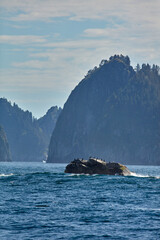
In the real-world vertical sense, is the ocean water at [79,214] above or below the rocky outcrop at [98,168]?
below

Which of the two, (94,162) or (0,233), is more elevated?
(94,162)

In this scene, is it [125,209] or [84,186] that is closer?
[125,209]

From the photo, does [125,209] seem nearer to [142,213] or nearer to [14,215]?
[142,213]

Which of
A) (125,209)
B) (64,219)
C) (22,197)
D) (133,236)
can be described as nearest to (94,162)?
(22,197)

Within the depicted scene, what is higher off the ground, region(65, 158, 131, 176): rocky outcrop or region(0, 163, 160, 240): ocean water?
region(65, 158, 131, 176): rocky outcrop

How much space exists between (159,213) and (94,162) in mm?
59402


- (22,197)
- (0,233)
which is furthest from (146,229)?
(22,197)

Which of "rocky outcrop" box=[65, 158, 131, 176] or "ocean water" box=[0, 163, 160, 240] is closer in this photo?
"ocean water" box=[0, 163, 160, 240]

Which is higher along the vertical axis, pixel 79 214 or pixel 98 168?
pixel 98 168

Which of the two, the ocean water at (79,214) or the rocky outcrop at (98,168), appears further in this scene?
the rocky outcrop at (98,168)

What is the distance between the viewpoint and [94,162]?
106 metres

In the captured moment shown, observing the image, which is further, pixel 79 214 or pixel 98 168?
pixel 98 168

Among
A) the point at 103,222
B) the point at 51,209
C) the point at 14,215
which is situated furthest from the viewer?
the point at 51,209

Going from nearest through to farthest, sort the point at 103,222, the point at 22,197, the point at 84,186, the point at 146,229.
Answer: the point at 146,229 → the point at 103,222 → the point at 22,197 → the point at 84,186
